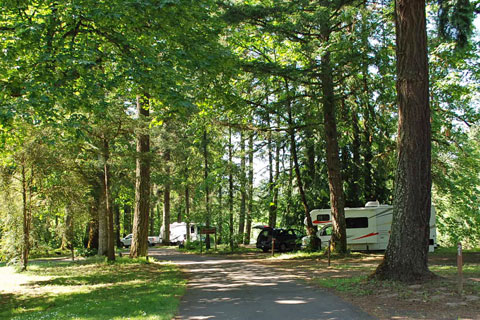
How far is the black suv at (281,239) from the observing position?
25.8 m

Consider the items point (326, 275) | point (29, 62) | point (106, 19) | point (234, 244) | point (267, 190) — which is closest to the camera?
point (106, 19)

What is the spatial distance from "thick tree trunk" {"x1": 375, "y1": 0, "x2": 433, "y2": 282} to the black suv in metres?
16.9

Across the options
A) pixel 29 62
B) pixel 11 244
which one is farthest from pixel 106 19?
pixel 11 244

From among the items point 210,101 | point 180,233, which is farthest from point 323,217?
point 180,233

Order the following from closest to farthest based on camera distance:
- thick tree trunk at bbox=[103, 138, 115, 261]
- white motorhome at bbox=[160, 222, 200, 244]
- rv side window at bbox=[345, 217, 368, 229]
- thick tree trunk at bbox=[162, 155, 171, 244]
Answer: thick tree trunk at bbox=[103, 138, 115, 261], rv side window at bbox=[345, 217, 368, 229], thick tree trunk at bbox=[162, 155, 171, 244], white motorhome at bbox=[160, 222, 200, 244]

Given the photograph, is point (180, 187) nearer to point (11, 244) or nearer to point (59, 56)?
point (11, 244)

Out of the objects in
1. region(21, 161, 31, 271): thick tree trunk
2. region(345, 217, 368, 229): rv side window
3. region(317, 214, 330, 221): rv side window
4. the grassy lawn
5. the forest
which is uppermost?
the forest

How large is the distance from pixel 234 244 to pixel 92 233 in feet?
30.3

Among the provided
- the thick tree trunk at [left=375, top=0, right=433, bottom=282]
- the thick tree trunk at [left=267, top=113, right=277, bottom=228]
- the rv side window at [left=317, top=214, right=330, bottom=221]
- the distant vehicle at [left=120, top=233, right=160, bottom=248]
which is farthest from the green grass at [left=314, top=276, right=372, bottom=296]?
the distant vehicle at [left=120, top=233, right=160, bottom=248]

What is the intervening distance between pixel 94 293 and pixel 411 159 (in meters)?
8.08

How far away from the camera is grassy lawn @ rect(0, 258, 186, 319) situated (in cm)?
727

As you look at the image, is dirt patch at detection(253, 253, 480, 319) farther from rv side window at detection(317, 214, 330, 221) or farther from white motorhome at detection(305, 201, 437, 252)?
rv side window at detection(317, 214, 330, 221)

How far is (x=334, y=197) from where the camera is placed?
1697 centimetres

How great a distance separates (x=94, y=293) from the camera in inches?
383
